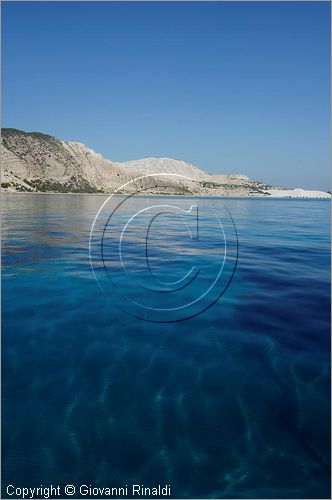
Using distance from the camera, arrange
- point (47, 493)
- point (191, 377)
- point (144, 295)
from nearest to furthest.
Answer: point (47, 493) → point (191, 377) → point (144, 295)

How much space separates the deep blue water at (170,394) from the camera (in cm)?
586

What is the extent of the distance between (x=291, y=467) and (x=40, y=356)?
6.36 m

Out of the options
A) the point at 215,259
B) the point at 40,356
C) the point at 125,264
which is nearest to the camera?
the point at 40,356

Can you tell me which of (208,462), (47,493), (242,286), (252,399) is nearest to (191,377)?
(252,399)

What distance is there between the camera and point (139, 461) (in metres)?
6.00

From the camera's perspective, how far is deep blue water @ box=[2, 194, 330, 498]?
5.86 meters

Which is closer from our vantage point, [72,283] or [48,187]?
[72,283]

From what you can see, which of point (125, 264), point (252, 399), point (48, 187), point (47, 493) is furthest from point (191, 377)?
point (48, 187)

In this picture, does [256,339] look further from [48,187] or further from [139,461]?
[48,187]

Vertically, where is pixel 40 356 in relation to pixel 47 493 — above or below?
above

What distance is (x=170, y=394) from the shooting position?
772 centimetres

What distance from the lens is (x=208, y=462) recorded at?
599 centimetres

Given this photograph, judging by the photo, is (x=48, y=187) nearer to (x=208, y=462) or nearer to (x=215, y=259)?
(x=215, y=259)

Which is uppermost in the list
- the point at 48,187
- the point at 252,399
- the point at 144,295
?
the point at 48,187
